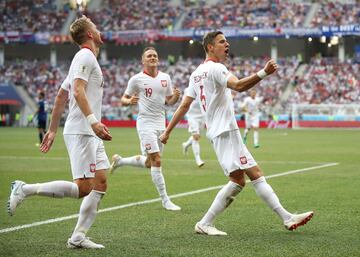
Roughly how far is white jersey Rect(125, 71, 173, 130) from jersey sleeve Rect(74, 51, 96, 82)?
4.92 m

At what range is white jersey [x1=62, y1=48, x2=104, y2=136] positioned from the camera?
317 inches

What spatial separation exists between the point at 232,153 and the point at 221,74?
96cm

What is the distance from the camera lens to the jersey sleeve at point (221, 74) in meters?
8.78

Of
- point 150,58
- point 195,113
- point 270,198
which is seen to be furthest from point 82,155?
point 195,113

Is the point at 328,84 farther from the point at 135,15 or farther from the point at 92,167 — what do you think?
the point at 92,167

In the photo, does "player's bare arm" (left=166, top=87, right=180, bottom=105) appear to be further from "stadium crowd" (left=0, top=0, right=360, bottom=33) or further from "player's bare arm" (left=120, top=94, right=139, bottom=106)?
"stadium crowd" (left=0, top=0, right=360, bottom=33)

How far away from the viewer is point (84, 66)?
316 inches

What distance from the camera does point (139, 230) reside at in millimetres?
9469

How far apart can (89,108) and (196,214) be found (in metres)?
3.69

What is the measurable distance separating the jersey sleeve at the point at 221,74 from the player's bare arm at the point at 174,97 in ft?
10.4

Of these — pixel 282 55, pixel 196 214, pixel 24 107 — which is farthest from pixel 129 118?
pixel 196 214

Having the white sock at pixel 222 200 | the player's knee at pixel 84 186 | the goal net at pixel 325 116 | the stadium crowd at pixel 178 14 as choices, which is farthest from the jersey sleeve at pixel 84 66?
the stadium crowd at pixel 178 14

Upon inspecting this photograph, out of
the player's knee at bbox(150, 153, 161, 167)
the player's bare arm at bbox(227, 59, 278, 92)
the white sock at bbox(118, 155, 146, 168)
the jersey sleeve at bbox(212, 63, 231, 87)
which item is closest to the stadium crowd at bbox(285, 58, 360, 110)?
the white sock at bbox(118, 155, 146, 168)

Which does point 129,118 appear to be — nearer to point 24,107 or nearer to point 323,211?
point 24,107
